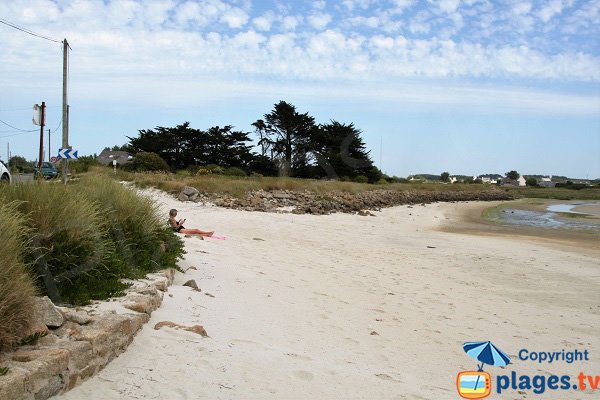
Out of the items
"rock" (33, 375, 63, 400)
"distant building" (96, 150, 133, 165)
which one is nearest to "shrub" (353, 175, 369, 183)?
"distant building" (96, 150, 133, 165)

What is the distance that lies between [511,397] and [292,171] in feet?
143

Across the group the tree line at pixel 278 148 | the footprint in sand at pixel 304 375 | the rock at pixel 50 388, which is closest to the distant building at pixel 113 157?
the tree line at pixel 278 148

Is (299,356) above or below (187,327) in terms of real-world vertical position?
below

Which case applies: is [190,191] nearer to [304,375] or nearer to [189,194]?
[189,194]

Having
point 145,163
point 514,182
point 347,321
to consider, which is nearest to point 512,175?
point 514,182

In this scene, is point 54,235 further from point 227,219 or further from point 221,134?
point 221,134

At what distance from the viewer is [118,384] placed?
11.6 ft

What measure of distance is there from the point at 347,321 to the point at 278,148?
43.7 meters

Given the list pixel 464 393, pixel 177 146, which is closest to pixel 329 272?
pixel 464 393

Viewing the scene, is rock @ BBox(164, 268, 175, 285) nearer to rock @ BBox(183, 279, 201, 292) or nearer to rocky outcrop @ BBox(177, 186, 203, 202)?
rock @ BBox(183, 279, 201, 292)

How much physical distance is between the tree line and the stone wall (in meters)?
39.2

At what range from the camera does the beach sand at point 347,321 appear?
3.99 meters
